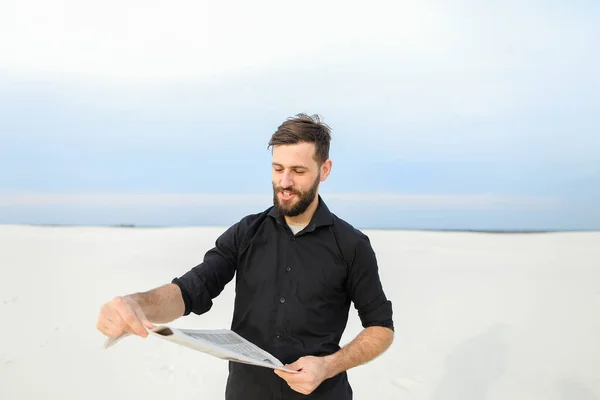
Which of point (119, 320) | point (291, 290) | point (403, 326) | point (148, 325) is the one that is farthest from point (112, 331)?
point (403, 326)

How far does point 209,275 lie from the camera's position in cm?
176

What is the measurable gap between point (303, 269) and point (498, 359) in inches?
151

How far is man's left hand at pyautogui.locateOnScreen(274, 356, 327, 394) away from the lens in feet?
4.79

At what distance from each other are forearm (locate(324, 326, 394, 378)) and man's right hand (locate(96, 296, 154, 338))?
539 mm

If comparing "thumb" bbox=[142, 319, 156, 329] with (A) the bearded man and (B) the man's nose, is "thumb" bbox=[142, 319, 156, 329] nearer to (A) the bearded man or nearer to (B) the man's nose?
(A) the bearded man

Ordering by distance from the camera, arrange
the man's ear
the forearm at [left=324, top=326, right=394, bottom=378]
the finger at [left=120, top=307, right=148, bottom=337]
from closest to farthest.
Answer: the finger at [left=120, top=307, right=148, bottom=337] < the forearm at [left=324, top=326, right=394, bottom=378] < the man's ear

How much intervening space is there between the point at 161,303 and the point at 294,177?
56 cm

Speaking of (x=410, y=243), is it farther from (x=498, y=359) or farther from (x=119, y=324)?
(x=119, y=324)

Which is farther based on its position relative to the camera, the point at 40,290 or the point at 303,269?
the point at 40,290

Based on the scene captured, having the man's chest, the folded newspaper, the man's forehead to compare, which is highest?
the man's forehead

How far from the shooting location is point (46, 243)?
9.91 m

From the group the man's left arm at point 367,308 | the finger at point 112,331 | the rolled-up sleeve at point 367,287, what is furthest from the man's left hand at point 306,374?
the finger at point 112,331

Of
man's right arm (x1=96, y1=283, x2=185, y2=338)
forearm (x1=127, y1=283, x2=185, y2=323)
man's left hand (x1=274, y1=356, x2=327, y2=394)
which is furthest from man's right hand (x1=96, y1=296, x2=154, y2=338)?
man's left hand (x1=274, y1=356, x2=327, y2=394)

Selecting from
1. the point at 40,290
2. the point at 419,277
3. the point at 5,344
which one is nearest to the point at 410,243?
the point at 419,277
